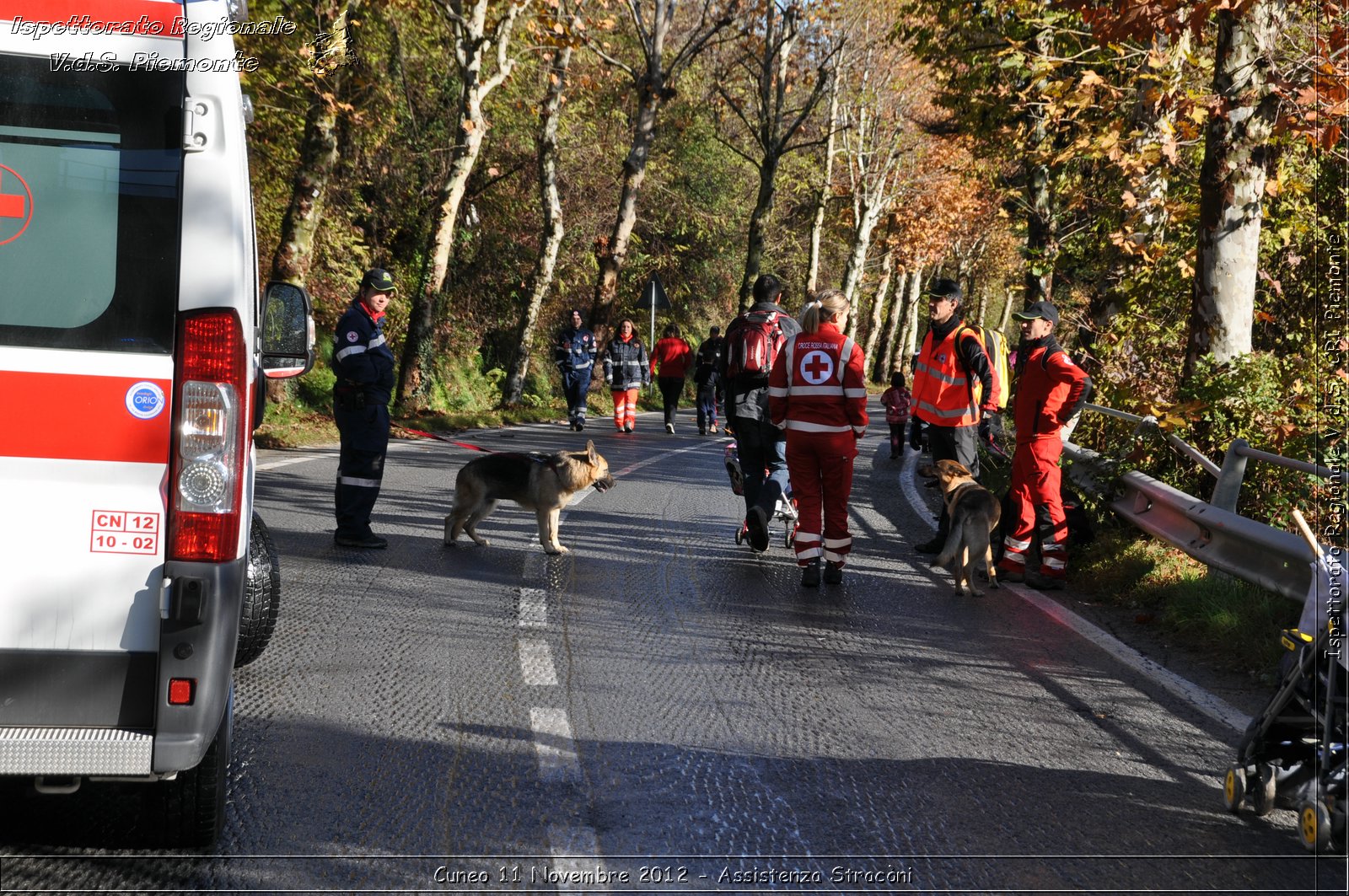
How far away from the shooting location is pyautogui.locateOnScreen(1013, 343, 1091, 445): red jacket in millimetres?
9648

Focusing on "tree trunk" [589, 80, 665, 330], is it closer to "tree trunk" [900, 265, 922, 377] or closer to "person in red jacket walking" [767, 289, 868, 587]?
"person in red jacket walking" [767, 289, 868, 587]

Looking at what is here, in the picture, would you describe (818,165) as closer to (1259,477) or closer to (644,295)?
(644,295)

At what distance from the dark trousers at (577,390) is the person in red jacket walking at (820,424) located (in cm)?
1410

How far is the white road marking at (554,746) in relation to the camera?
488cm

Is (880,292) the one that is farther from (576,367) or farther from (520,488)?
(520,488)

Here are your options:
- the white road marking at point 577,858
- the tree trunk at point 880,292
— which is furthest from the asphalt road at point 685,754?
the tree trunk at point 880,292

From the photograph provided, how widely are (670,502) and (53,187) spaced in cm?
1018

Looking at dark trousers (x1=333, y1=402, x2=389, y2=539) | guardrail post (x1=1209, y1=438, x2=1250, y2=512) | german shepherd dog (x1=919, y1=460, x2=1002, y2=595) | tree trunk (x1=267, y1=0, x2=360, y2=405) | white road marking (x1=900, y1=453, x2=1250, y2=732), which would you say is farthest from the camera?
tree trunk (x1=267, y1=0, x2=360, y2=405)

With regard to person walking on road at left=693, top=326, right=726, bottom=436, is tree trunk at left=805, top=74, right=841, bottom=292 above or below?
above

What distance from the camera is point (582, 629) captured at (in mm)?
7328

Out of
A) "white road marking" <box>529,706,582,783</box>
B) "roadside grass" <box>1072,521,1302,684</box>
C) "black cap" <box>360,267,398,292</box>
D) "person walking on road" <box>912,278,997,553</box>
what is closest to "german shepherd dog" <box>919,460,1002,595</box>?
"roadside grass" <box>1072,521,1302,684</box>

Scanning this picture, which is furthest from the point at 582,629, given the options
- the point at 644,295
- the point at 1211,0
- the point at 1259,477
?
the point at 644,295

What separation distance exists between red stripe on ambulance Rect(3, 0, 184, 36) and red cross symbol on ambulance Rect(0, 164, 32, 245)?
0.42 m

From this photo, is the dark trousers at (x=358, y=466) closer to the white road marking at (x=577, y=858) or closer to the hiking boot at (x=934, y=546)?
the hiking boot at (x=934, y=546)
